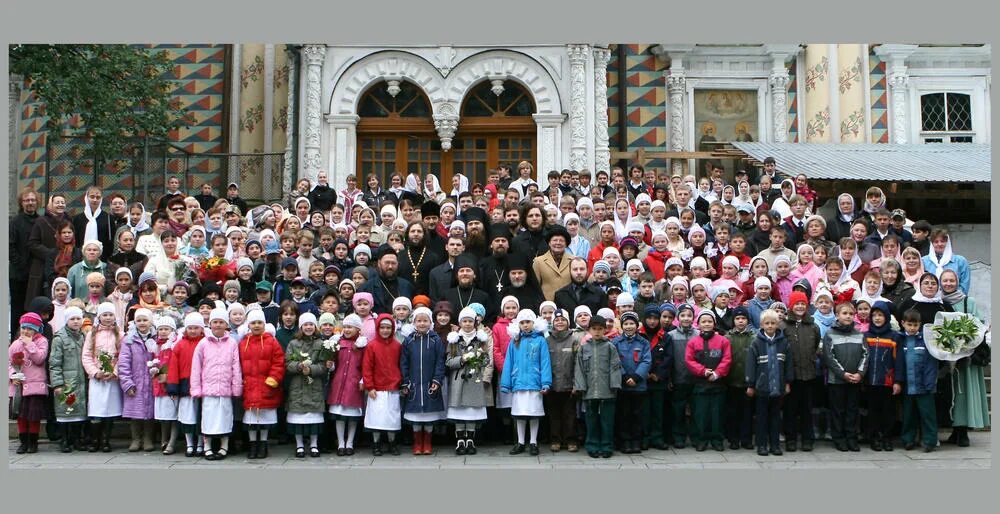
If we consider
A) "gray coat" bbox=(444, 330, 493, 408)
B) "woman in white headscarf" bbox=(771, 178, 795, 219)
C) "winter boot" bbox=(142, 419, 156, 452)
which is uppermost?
"woman in white headscarf" bbox=(771, 178, 795, 219)

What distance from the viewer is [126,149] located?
18.7 meters

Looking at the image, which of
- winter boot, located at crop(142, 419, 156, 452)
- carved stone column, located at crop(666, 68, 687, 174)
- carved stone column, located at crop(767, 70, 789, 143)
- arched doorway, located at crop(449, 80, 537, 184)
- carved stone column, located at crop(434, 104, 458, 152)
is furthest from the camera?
carved stone column, located at crop(767, 70, 789, 143)

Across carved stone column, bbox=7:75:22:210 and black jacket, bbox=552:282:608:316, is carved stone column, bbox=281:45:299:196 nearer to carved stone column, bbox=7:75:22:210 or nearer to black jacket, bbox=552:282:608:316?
carved stone column, bbox=7:75:22:210

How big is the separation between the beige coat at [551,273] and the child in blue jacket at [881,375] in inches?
135

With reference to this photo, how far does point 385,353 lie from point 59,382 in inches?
140

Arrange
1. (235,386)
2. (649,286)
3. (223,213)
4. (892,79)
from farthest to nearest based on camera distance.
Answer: (892,79) → (223,213) → (649,286) → (235,386)

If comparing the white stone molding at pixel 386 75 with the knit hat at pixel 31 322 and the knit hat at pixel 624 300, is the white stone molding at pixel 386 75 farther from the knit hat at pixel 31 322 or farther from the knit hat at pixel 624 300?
the knit hat at pixel 624 300

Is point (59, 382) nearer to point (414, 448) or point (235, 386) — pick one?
point (235, 386)

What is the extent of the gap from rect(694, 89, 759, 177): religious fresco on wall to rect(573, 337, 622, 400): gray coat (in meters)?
11.5

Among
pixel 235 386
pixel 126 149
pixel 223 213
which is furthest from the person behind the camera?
pixel 126 149

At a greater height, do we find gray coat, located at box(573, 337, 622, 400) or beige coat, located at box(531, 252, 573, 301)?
beige coat, located at box(531, 252, 573, 301)

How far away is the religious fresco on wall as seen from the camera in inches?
875

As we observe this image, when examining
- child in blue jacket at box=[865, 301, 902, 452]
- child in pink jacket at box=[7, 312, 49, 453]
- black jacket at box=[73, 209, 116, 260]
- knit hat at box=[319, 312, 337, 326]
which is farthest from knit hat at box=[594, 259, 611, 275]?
black jacket at box=[73, 209, 116, 260]

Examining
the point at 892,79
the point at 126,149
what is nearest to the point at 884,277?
the point at 892,79
